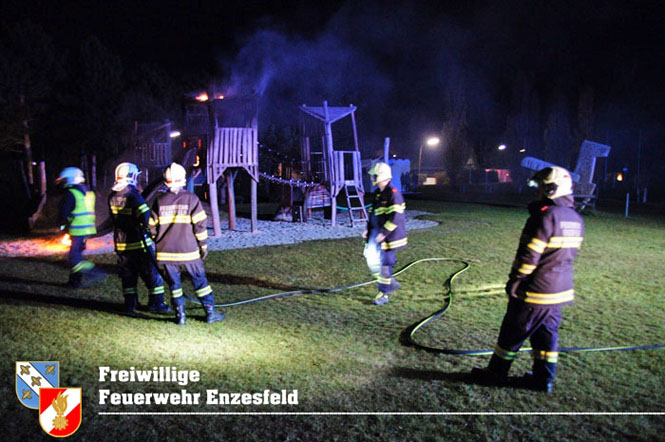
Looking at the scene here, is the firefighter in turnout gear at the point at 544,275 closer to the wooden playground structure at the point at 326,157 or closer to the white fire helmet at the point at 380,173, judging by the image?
the white fire helmet at the point at 380,173

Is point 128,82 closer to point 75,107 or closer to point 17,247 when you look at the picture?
point 75,107

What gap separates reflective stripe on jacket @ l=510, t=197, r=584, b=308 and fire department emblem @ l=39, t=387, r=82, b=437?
13.2 ft

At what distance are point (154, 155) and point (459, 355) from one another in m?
17.8

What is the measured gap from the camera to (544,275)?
4062mm

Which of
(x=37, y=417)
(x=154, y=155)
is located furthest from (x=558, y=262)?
(x=154, y=155)

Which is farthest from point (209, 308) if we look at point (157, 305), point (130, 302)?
point (130, 302)

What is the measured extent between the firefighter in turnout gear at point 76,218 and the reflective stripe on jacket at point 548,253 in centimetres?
739

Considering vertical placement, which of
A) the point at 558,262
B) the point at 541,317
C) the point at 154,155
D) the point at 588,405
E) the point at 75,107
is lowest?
the point at 588,405

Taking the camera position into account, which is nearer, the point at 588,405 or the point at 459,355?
the point at 588,405

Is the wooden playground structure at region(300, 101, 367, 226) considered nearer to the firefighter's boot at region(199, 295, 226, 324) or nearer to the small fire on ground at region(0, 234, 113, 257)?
the small fire on ground at region(0, 234, 113, 257)

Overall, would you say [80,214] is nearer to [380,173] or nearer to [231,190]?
[380,173]

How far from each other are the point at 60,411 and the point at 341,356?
2.67 metres

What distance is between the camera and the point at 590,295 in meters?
7.48

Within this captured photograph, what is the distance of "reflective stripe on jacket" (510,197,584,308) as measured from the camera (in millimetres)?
3990
